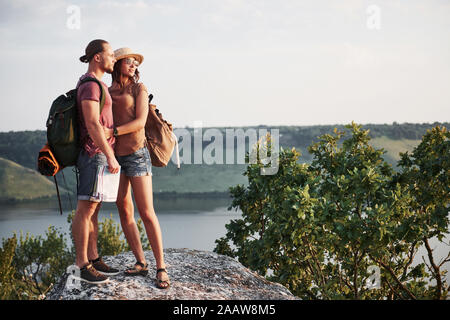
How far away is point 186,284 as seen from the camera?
5.47 meters

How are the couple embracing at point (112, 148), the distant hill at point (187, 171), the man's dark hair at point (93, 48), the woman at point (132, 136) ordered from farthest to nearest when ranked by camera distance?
1. the distant hill at point (187, 171)
2. the woman at point (132, 136)
3. the man's dark hair at point (93, 48)
4. the couple embracing at point (112, 148)

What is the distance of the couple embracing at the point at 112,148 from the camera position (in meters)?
4.46

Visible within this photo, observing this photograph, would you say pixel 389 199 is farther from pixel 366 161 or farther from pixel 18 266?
pixel 18 266

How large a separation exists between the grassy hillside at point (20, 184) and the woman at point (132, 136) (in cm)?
11049

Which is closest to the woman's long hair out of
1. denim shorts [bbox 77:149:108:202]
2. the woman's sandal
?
denim shorts [bbox 77:149:108:202]

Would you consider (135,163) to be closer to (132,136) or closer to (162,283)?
(132,136)

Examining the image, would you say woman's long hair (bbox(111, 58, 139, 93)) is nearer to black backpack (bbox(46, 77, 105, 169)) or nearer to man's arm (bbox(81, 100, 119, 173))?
black backpack (bbox(46, 77, 105, 169))

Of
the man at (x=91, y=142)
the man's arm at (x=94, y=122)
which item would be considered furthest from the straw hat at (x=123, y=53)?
the man's arm at (x=94, y=122)

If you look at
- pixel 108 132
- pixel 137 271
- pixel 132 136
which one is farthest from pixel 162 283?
pixel 108 132

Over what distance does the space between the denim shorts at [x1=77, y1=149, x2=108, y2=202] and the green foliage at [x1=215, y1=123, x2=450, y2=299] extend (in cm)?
262

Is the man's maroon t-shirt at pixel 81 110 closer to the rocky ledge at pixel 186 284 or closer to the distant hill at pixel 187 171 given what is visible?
the rocky ledge at pixel 186 284

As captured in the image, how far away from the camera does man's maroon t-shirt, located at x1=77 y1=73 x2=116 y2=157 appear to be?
4.39 m

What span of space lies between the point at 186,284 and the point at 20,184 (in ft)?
379
